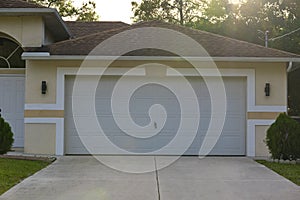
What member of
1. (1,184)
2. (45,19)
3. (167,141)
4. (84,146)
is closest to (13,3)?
(45,19)

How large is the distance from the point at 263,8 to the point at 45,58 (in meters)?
22.5

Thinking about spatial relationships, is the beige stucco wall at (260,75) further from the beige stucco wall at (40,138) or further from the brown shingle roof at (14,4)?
the brown shingle roof at (14,4)

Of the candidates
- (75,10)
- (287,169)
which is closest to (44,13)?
(287,169)

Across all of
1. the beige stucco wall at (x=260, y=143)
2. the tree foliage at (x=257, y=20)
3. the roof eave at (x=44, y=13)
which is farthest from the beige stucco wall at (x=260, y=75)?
the tree foliage at (x=257, y=20)

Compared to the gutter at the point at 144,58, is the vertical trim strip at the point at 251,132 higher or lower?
lower

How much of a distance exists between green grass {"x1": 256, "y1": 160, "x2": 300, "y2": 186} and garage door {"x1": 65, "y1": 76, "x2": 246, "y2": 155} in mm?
1542

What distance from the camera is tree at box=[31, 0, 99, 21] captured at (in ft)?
111

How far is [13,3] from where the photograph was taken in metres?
13.0

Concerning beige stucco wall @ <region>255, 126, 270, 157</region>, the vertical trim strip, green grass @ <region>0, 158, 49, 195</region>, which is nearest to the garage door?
the vertical trim strip

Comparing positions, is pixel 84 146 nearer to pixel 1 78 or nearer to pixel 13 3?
pixel 1 78

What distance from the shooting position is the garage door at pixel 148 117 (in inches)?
491

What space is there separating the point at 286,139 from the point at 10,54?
26.3 ft

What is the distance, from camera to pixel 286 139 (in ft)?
35.8

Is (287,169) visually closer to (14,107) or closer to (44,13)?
(44,13)
